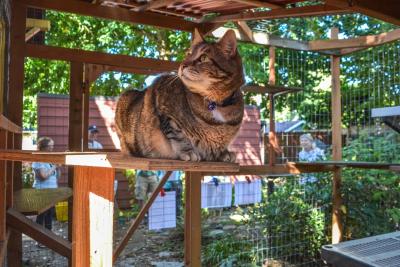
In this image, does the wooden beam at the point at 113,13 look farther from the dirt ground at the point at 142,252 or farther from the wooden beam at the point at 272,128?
the dirt ground at the point at 142,252

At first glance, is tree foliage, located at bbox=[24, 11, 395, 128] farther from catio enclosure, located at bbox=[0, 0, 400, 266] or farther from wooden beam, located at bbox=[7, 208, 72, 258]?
wooden beam, located at bbox=[7, 208, 72, 258]

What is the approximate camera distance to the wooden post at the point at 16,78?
285 cm

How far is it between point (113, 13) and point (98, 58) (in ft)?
1.32

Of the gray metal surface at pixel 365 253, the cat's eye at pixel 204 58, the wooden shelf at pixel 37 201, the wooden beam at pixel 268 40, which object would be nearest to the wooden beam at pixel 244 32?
the wooden beam at pixel 268 40

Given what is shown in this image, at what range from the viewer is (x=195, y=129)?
6.23 ft

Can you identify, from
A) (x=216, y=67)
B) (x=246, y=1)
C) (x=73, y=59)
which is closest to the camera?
(x=216, y=67)

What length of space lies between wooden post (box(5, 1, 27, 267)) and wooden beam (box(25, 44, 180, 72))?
0.08m

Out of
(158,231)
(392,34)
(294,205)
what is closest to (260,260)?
(294,205)

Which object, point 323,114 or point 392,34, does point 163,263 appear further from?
point 323,114

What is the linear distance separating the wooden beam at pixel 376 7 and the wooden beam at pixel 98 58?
1603 mm

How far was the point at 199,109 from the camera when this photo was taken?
6.27 ft

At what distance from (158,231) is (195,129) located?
496 centimetres

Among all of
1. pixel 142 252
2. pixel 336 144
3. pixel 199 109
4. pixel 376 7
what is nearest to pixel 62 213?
pixel 142 252

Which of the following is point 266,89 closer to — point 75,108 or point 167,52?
point 75,108
